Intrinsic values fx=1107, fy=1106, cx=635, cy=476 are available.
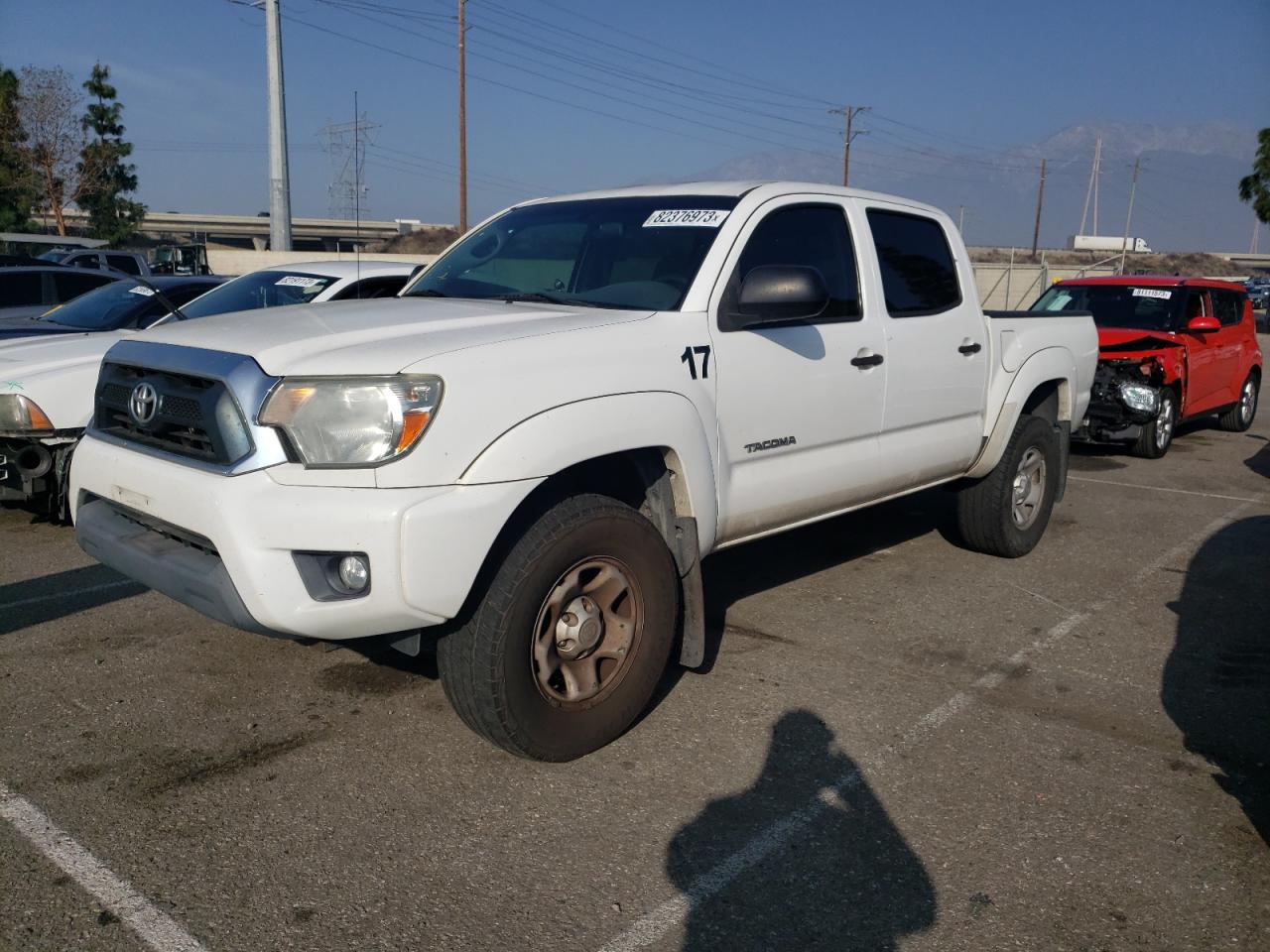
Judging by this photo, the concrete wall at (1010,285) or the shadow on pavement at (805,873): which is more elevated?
the concrete wall at (1010,285)

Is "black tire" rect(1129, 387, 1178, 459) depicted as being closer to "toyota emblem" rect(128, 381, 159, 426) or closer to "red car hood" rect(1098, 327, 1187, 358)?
"red car hood" rect(1098, 327, 1187, 358)

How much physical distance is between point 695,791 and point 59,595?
3.64m

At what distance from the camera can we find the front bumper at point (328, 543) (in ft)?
10.4

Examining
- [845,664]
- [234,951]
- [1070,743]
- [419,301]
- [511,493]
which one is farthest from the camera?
[845,664]

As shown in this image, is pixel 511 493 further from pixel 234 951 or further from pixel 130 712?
pixel 130 712

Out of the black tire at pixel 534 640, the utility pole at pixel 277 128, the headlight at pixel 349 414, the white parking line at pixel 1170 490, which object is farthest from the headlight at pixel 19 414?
the utility pole at pixel 277 128

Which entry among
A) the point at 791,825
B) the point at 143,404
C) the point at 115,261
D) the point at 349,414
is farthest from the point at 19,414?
the point at 115,261

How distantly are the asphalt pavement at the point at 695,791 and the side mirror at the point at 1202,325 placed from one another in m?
5.95

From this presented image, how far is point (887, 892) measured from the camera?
306cm

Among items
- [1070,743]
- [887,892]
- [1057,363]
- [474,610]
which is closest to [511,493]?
[474,610]

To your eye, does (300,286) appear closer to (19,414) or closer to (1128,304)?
(19,414)

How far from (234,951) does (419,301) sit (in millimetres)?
2585

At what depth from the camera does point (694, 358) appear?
4.02m

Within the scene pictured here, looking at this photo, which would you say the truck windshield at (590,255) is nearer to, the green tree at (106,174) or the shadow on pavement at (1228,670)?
the shadow on pavement at (1228,670)
